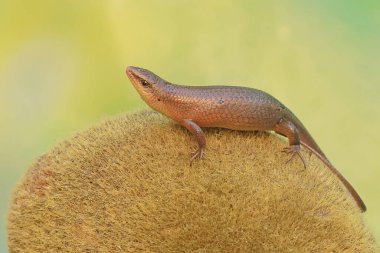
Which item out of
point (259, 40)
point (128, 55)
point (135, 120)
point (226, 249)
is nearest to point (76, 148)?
point (135, 120)

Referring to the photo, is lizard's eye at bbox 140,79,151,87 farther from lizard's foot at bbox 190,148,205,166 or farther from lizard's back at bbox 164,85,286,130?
lizard's foot at bbox 190,148,205,166

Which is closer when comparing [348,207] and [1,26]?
[348,207]

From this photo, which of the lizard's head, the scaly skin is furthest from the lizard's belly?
the lizard's head

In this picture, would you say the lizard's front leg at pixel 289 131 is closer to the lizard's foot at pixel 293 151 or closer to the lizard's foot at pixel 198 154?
the lizard's foot at pixel 293 151

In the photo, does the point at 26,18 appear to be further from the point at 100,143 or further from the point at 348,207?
the point at 348,207

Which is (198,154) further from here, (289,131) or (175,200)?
(289,131)

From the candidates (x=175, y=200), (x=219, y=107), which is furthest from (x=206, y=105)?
(x=175, y=200)

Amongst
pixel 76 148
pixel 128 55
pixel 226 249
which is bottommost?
pixel 226 249
